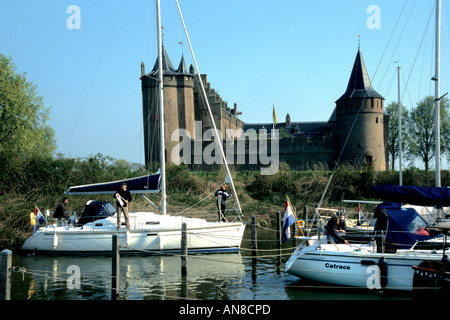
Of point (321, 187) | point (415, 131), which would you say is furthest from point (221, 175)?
point (415, 131)

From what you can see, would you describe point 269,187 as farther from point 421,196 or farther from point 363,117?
point 421,196

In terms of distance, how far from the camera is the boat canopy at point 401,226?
13.0 meters

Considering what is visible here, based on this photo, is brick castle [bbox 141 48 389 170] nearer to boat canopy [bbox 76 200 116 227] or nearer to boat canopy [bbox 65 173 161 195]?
boat canopy [bbox 76 200 116 227]

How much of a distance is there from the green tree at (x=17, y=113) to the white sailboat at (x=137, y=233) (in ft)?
67.4

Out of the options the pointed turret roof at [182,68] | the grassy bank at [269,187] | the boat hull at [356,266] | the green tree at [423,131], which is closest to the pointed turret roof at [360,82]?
the green tree at [423,131]

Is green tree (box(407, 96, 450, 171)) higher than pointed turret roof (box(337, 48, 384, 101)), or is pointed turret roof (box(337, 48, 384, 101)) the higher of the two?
pointed turret roof (box(337, 48, 384, 101))

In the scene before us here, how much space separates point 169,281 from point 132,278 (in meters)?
1.25

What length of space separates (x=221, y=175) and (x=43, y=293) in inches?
1046

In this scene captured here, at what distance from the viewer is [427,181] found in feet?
116

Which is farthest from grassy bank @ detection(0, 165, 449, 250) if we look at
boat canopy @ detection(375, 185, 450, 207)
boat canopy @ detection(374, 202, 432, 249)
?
boat canopy @ detection(374, 202, 432, 249)

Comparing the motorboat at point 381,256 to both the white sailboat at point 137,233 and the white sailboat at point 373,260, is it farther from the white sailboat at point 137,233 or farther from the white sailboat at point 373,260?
the white sailboat at point 137,233

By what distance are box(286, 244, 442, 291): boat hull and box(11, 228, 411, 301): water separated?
293 millimetres

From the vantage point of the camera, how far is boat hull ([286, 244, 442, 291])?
12.1 m

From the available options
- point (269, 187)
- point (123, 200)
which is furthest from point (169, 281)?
point (269, 187)
